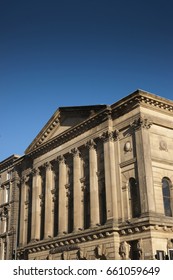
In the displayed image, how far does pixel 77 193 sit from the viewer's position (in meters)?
33.9

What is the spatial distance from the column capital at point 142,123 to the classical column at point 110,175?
252cm

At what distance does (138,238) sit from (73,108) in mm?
15878

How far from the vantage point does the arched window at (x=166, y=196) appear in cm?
2862

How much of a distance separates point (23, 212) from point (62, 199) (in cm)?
847

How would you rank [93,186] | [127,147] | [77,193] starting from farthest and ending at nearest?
[77,193]
[93,186]
[127,147]

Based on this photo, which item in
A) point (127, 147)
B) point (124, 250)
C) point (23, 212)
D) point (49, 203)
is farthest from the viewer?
point (23, 212)

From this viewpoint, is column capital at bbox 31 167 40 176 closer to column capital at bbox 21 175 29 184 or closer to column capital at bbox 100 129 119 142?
column capital at bbox 21 175 29 184

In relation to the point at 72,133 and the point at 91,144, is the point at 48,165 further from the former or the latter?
the point at 91,144

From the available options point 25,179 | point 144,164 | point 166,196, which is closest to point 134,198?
point 166,196

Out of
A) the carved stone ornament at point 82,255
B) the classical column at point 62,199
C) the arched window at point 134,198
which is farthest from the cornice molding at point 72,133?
the carved stone ornament at point 82,255

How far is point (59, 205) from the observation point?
35.7m

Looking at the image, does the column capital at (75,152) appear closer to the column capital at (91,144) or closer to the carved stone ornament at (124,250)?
the column capital at (91,144)

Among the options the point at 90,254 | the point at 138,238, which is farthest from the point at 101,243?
the point at 138,238
